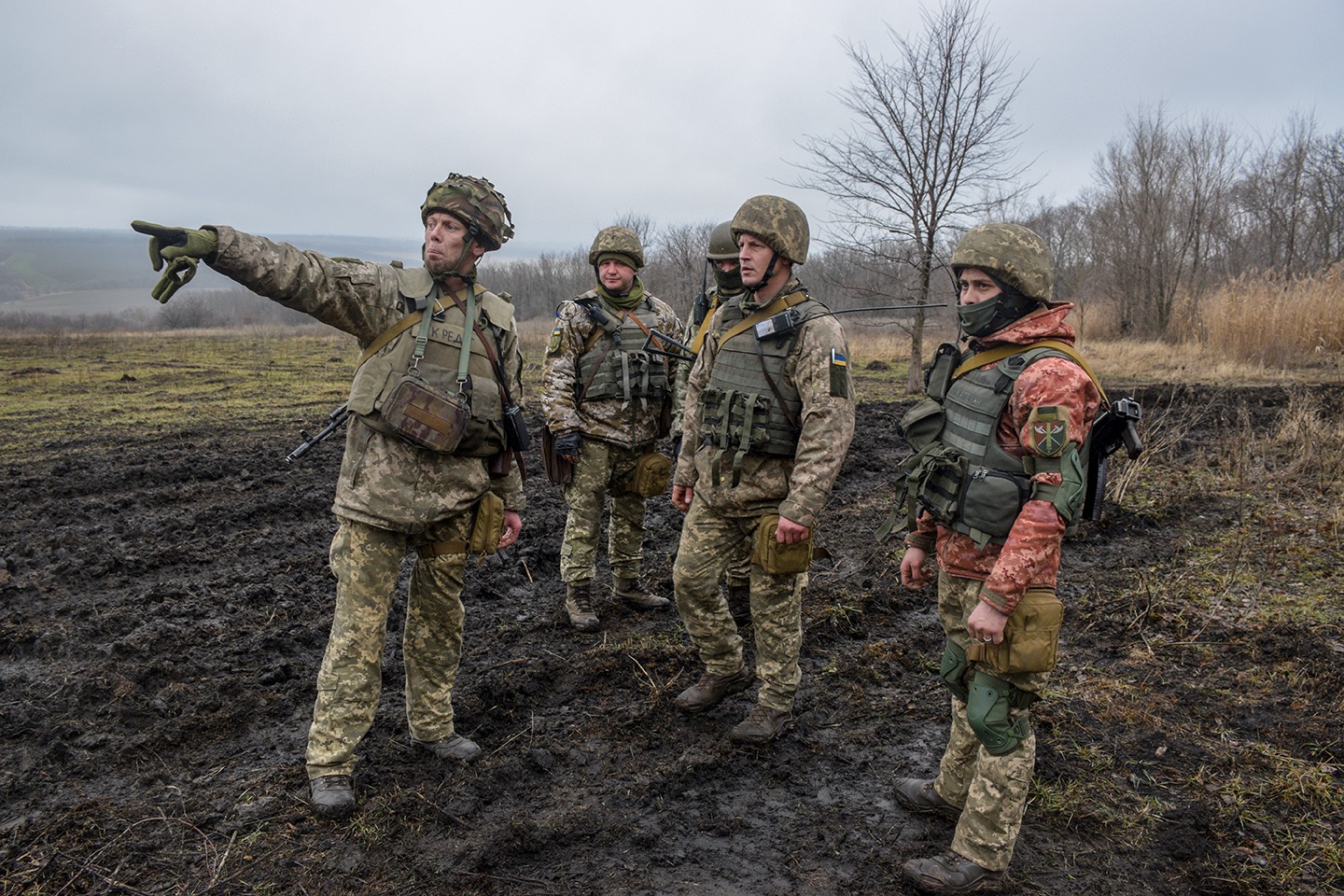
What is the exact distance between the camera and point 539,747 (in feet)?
12.0

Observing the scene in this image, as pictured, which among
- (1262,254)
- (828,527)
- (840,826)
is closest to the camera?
(840,826)

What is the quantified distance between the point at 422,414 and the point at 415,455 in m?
0.21

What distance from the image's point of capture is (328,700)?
10.8 feet

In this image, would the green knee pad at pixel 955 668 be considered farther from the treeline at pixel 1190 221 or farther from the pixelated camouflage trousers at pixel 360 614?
the treeline at pixel 1190 221

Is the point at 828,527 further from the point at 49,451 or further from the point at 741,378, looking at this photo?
the point at 49,451

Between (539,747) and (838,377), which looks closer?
(838,377)

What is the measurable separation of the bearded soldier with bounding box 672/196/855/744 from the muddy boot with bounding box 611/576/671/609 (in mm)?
1395

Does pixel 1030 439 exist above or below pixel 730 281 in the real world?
below

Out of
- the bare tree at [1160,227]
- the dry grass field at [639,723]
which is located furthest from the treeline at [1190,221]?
the dry grass field at [639,723]

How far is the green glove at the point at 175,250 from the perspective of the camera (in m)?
2.59

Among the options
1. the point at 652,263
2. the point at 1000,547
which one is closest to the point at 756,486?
the point at 1000,547

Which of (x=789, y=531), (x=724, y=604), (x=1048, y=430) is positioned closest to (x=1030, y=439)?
(x=1048, y=430)

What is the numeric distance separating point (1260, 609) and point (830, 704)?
296 centimetres

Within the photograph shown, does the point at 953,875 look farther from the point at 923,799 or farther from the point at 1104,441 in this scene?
the point at 1104,441
